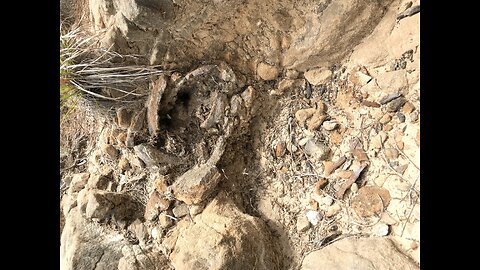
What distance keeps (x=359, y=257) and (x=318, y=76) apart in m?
0.89

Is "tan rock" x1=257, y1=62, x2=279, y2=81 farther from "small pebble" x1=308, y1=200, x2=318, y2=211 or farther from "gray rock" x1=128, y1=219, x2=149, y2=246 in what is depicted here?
"gray rock" x1=128, y1=219, x2=149, y2=246

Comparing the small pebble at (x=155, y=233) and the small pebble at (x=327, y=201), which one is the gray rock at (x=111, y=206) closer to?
the small pebble at (x=155, y=233)

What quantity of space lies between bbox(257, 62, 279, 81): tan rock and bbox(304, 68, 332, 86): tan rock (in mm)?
166

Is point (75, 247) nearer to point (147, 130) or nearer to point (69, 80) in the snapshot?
point (147, 130)

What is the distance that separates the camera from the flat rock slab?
5.44ft

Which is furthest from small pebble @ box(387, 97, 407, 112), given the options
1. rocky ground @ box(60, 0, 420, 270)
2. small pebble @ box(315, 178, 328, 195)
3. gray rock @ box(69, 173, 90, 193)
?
gray rock @ box(69, 173, 90, 193)

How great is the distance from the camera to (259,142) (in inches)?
88.5

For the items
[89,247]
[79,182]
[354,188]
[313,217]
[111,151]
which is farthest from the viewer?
[79,182]

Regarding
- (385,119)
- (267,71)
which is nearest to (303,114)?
(267,71)

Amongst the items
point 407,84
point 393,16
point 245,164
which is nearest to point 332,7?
point 393,16

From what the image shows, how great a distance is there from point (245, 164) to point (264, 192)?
0.19m

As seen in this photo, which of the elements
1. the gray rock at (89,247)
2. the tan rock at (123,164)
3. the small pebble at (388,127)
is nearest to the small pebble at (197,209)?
the gray rock at (89,247)

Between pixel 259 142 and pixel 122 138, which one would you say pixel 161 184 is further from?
pixel 259 142

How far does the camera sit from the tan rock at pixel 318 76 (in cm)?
209
